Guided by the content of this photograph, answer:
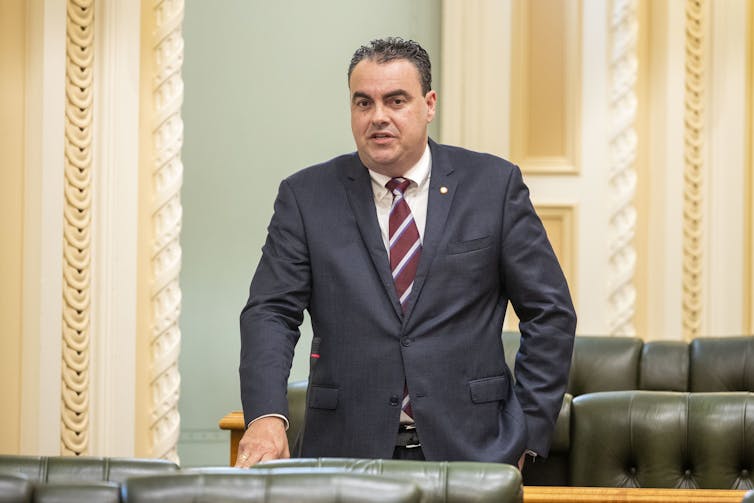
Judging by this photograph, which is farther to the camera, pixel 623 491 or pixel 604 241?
pixel 604 241

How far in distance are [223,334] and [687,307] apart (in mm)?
1818

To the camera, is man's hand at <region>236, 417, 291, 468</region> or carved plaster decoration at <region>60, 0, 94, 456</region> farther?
carved plaster decoration at <region>60, 0, 94, 456</region>

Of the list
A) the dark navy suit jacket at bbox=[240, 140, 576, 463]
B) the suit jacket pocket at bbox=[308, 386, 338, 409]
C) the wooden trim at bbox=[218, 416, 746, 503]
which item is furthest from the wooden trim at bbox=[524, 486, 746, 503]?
the suit jacket pocket at bbox=[308, 386, 338, 409]

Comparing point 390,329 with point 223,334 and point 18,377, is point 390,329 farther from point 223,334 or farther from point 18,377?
point 223,334

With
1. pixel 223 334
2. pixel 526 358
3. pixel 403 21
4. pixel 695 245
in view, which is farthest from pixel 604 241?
pixel 526 358

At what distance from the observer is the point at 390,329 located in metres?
2.59

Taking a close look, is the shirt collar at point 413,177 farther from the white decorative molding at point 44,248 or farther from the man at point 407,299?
the white decorative molding at point 44,248

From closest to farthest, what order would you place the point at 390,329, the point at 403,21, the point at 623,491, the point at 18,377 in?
the point at 623,491 → the point at 390,329 → the point at 18,377 → the point at 403,21

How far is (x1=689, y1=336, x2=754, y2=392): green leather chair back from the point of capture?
3.72m

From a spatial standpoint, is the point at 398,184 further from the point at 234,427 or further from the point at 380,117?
the point at 234,427

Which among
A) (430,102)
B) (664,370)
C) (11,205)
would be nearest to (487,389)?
(430,102)

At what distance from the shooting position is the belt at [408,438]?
2604mm

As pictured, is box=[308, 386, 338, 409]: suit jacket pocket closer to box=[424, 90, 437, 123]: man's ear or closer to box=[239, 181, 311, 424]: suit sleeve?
box=[239, 181, 311, 424]: suit sleeve

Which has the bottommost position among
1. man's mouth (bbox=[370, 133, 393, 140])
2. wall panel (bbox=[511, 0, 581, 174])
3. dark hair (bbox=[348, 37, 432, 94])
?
man's mouth (bbox=[370, 133, 393, 140])
